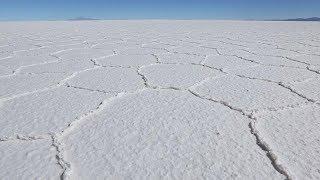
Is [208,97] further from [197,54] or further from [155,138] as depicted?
[197,54]

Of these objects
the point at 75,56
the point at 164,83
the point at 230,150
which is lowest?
the point at 75,56

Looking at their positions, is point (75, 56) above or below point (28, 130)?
below

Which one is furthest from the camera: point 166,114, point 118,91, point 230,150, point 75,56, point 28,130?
point 75,56

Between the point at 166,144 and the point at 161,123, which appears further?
the point at 161,123

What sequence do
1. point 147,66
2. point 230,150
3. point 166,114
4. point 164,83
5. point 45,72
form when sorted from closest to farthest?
point 230,150
point 166,114
point 164,83
point 45,72
point 147,66

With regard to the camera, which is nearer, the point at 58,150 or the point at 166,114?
the point at 58,150

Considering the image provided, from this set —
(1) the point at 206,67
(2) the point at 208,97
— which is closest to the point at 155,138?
(2) the point at 208,97

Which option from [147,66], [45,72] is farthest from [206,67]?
[45,72]

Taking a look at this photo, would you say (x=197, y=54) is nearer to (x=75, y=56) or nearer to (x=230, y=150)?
(x=75, y=56)

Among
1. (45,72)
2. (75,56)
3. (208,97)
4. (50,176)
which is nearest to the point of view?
(50,176)
